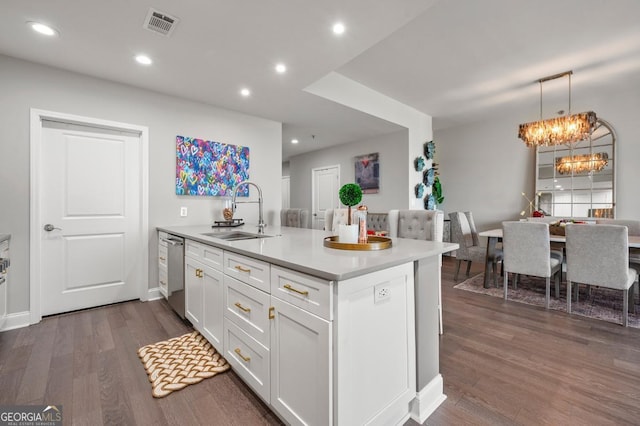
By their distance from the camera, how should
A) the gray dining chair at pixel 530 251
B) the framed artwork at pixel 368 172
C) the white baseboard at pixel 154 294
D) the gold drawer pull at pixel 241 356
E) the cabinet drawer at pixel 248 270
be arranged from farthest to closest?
the framed artwork at pixel 368 172
the white baseboard at pixel 154 294
the gray dining chair at pixel 530 251
the gold drawer pull at pixel 241 356
the cabinet drawer at pixel 248 270

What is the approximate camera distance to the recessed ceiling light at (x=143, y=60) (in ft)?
8.39

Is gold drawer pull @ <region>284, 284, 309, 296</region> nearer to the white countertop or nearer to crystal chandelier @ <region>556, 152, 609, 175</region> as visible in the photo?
the white countertop

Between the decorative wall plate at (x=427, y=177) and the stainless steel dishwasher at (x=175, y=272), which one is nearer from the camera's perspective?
the stainless steel dishwasher at (x=175, y=272)

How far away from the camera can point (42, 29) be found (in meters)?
2.16

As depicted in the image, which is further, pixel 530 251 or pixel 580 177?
pixel 580 177

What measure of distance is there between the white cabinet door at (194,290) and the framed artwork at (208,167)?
4.68 feet

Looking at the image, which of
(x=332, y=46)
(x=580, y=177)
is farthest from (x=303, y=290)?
(x=580, y=177)

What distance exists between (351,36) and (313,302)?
2167 mm

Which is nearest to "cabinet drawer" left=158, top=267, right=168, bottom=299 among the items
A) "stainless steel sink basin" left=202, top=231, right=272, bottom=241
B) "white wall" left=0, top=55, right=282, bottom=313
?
"white wall" left=0, top=55, right=282, bottom=313

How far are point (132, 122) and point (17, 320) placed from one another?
2.19 meters

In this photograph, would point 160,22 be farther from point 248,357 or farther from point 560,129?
point 560,129

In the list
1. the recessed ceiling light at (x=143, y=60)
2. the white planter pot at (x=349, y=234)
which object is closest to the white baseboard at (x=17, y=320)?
the recessed ceiling light at (x=143, y=60)

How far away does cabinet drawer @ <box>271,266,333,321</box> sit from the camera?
1069 mm

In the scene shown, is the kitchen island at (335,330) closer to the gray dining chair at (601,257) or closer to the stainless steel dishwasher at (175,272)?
the stainless steel dishwasher at (175,272)
